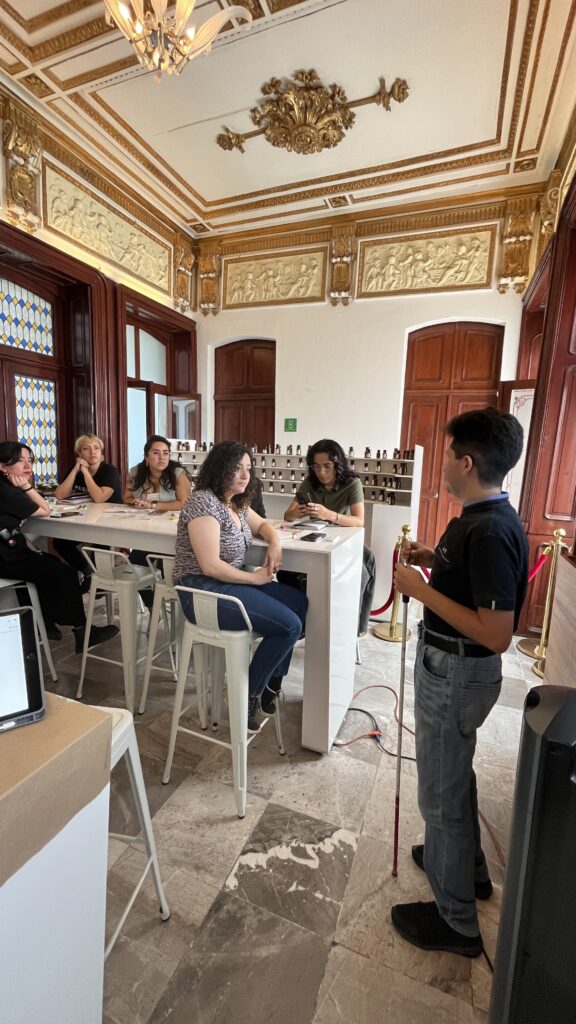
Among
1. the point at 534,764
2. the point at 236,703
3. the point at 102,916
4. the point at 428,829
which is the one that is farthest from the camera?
the point at 236,703

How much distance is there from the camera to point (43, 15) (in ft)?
10.7

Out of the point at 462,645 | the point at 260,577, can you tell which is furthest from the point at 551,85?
the point at 462,645

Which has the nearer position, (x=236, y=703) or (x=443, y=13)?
(x=236, y=703)

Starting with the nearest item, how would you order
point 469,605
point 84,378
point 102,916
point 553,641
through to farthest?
point 102,916
point 469,605
point 553,641
point 84,378

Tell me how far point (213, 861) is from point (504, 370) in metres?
5.30

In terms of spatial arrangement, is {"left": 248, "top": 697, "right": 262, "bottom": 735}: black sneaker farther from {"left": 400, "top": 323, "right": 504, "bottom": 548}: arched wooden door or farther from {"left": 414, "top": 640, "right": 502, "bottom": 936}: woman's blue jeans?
{"left": 400, "top": 323, "right": 504, "bottom": 548}: arched wooden door

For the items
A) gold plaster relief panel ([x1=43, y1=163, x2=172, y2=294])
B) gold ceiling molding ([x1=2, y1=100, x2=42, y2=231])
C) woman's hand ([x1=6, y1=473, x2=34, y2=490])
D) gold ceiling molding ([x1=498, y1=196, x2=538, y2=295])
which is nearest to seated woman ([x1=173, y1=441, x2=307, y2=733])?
woman's hand ([x1=6, y1=473, x2=34, y2=490])

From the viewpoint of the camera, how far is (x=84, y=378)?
16.2ft

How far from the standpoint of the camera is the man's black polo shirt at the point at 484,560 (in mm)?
1172

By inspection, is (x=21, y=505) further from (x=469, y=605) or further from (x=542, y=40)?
(x=542, y=40)

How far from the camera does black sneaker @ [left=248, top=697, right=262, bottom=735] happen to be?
2100 millimetres

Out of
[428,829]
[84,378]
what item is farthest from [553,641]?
[84,378]

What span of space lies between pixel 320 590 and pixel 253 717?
698 mm

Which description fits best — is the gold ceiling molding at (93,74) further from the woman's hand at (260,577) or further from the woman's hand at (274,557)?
the woman's hand at (260,577)
